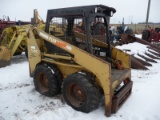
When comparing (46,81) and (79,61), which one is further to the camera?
(46,81)

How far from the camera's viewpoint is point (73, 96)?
4.35 metres

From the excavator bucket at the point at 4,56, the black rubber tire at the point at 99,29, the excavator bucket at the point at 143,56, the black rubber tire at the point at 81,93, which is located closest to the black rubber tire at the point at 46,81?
the black rubber tire at the point at 81,93

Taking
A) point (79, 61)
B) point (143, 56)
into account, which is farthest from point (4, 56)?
point (143, 56)

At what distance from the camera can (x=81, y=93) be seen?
4.14 metres

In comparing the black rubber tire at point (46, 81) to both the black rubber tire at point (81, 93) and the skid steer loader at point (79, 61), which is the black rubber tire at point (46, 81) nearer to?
the skid steer loader at point (79, 61)

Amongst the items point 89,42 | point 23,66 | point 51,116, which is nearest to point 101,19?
point 89,42

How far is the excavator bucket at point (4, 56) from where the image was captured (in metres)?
7.65

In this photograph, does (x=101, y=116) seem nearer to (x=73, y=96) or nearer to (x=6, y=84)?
(x=73, y=96)

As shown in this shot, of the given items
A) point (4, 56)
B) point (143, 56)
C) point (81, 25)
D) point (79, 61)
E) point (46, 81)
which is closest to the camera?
point (79, 61)

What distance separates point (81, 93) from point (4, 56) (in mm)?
4770

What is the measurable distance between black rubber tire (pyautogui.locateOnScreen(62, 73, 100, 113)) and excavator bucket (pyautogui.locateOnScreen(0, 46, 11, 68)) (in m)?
4.33

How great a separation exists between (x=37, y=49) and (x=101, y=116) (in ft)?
7.59

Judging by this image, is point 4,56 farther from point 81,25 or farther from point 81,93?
point 81,93

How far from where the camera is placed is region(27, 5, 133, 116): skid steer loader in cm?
387
